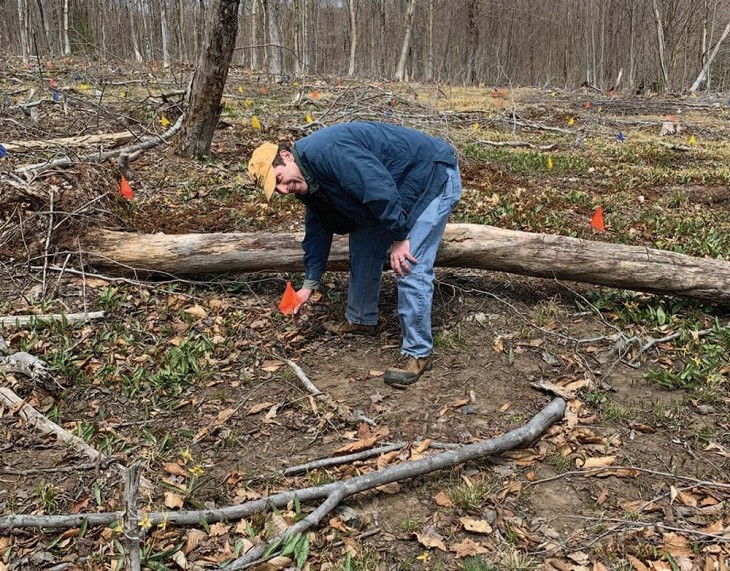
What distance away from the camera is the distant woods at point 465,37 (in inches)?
1019

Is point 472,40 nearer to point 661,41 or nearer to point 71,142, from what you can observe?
point 661,41

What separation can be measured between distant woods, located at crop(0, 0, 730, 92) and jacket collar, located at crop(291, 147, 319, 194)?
2226 cm

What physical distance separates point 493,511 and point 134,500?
1.56m

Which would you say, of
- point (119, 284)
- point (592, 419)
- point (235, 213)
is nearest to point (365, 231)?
point (592, 419)

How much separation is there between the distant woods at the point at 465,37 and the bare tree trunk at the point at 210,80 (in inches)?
715

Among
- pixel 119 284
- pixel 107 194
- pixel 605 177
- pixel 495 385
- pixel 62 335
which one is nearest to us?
pixel 495 385

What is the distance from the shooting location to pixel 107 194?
520 cm

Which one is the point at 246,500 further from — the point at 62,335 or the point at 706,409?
the point at 706,409

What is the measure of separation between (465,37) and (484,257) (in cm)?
2887

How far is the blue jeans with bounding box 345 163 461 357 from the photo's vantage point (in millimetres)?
3494

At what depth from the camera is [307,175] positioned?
324cm

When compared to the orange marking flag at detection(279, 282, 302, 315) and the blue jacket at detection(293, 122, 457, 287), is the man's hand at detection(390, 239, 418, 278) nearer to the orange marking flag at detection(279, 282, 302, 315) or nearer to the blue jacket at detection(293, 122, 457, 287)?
the blue jacket at detection(293, 122, 457, 287)

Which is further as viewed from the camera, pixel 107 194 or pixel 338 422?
→ pixel 107 194

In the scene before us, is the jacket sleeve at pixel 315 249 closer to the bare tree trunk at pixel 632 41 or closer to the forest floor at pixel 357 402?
the forest floor at pixel 357 402
